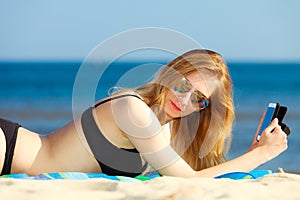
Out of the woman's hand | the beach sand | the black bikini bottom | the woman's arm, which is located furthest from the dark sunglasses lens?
the beach sand

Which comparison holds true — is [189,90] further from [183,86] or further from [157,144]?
[157,144]

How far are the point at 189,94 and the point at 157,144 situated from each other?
0.32 m

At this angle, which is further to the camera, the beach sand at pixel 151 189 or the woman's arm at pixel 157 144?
the woman's arm at pixel 157 144

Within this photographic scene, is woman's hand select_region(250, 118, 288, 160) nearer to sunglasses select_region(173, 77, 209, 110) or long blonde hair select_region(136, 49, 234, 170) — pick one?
long blonde hair select_region(136, 49, 234, 170)

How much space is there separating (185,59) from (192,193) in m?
1.33

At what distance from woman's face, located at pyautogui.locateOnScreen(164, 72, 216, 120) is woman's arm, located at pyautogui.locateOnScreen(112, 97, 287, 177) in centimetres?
16

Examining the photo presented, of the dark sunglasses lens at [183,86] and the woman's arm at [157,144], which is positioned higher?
the dark sunglasses lens at [183,86]

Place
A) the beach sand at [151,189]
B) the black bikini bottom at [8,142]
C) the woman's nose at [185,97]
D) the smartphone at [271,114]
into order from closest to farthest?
the beach sand at [151,189] < the black bikini bottom at [8,142] < the woman's nose at [185,97] < the smartphone at [271,114]

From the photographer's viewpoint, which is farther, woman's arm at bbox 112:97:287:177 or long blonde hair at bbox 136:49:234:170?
long blonde hair at bbox 136:49:234:170

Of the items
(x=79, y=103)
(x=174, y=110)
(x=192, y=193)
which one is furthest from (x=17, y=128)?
(x=192, y=193)

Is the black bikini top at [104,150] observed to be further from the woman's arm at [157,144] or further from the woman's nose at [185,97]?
the woman's nose at [185,97]

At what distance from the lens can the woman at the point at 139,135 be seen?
3.77 meters

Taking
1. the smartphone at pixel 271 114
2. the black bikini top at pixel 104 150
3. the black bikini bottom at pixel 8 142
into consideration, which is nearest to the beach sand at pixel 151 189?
the black bikini bottom at pixel 8 142

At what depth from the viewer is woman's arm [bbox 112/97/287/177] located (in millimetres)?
3746
